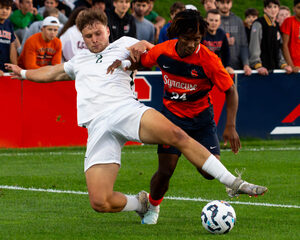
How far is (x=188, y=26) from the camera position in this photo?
7148 mm

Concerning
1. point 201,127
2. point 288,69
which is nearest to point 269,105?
point 288,69

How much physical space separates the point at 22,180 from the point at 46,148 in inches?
115

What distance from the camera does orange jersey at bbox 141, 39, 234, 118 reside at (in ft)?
23.8

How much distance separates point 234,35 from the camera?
1484 centimetres

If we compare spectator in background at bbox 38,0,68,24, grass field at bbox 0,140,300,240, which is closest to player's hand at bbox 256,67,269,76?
grass field at bbox 0,140,300,240

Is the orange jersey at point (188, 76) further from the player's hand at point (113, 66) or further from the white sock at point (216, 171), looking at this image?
the white sock at point (216, 171)

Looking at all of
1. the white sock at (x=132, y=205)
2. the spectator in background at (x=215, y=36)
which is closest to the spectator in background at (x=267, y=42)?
the spectator in background at (x=215, y=36)

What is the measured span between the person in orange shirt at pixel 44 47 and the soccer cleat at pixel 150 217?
6598 millimetres

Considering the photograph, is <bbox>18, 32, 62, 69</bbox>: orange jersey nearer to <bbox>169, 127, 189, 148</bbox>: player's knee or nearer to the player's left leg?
the player's left leg

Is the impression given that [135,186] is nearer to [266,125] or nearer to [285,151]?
[285,151]

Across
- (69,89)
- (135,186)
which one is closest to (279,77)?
(69,89)

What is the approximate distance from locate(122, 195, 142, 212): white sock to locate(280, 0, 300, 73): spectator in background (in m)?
7.92

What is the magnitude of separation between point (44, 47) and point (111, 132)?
22.8 ft

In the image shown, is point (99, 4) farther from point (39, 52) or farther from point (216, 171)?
point (216, 171)
